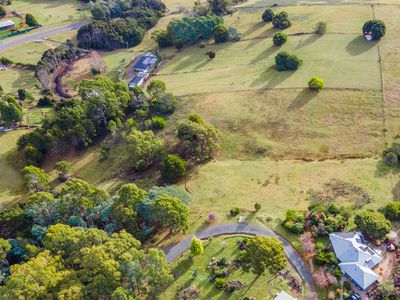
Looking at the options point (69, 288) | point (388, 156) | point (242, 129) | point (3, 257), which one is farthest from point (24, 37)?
point (388, 156)

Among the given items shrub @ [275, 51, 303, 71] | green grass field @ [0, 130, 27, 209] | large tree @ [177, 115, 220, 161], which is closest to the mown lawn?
large tree @ [177, 115, 220, 161]

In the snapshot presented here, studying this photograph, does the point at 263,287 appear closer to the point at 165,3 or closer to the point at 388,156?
the point at 388,156

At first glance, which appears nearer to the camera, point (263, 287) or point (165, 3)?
point (263, 287)

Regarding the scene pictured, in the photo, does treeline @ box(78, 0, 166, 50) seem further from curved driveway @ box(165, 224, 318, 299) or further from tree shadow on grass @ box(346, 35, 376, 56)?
curved driveway @ box(165, 224, 318, 299)

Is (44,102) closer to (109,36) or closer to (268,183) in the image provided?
(109,36)

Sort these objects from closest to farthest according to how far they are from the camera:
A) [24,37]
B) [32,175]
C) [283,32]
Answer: [32,175] < [283,32] < [24,37]

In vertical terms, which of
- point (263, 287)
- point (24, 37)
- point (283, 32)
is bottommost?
point (263, 287)

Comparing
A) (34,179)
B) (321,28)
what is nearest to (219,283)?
(34,179)

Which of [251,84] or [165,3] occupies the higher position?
[165,3]
